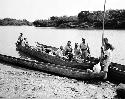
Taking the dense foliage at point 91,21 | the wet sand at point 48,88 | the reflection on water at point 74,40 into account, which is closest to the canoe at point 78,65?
the wet sand at point 48,88

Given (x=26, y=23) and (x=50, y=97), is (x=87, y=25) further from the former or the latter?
(x=50, y=97)

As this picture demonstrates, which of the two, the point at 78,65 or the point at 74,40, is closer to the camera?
the point at 78,65

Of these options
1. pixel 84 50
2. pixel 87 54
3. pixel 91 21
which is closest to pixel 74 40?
pixel 87 54

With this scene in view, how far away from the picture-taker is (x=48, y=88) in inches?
516

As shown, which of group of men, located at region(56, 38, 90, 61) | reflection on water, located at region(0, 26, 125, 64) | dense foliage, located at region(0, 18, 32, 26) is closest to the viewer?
group of men, located at region(56, 38, 90, 61)

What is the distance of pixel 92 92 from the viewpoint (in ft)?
41.3

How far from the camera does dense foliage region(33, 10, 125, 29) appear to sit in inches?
2755

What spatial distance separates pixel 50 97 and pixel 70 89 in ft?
5.22

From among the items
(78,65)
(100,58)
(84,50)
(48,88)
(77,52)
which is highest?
(84,50)

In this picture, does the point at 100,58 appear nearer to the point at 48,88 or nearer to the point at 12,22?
the point at 48,88

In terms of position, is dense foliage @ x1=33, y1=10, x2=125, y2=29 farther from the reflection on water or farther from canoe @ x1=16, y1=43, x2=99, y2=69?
canoe @ x1=16, y1=43, x2=99, y2=69

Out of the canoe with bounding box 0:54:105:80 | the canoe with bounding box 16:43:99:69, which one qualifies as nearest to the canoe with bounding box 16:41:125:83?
the canoe with bounding box 16:43:99:69

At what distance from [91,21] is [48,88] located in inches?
2737

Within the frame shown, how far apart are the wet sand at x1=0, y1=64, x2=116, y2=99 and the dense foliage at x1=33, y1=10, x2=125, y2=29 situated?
2190 inches
